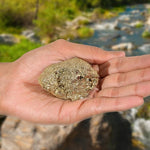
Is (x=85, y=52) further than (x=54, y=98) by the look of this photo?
Yes

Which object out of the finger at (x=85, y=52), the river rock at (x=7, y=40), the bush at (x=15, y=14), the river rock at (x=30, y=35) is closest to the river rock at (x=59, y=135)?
the finger at (x=85, y=52)

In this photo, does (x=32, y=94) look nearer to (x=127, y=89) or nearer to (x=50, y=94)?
(x=50, y=94)

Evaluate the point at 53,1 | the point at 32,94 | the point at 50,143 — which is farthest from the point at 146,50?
the point at 32,94

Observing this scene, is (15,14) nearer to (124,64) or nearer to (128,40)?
(128,40)

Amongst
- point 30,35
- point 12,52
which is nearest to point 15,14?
point 30,35

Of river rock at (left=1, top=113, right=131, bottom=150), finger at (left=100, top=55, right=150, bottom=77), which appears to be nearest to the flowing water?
river rock at (left=1, top=113, right=131, bottom=150)

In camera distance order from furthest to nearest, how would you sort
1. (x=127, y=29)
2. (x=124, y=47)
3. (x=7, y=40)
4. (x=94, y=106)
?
1. (x=127, y=29)
2. (x=124, y=47)
3. (x=7, y=40)
4. (x=94, y=106)

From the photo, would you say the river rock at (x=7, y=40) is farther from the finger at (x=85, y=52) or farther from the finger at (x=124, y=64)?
the finger at (x=124, y=64)
